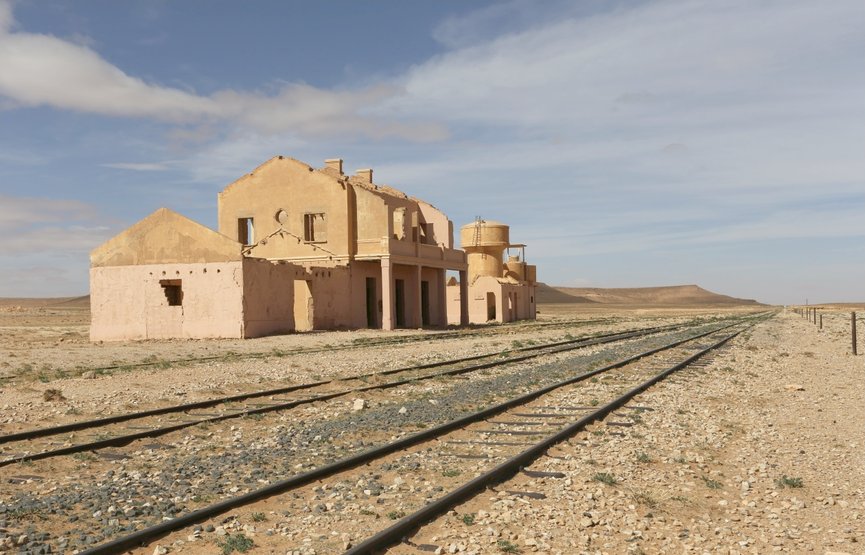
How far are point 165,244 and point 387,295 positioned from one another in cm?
1103

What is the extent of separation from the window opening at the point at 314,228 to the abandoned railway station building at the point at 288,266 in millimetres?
51

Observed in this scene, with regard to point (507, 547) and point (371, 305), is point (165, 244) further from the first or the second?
point (507, 547)

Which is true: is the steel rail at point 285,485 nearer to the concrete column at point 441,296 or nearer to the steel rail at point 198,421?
the steel rail at point 198,421

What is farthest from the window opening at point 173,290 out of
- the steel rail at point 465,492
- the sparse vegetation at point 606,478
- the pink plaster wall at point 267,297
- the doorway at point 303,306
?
the sparse vegetation at point 606,478

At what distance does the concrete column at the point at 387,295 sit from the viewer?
3919cm

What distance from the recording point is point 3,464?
8703 millimetres

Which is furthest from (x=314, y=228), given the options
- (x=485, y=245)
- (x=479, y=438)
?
(x=479, y=438)

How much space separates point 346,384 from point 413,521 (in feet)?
34.5

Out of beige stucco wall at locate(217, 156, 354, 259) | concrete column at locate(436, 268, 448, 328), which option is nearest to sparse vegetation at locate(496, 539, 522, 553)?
beige stucco wall at locate(217, 156, 354, 259)

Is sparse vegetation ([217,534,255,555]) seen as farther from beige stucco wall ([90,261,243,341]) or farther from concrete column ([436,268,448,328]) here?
concrete column ([436,268,448,328])

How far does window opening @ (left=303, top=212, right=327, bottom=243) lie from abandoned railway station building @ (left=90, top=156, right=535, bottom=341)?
51mm

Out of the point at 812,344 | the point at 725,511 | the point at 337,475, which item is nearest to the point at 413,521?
the point at 337,475

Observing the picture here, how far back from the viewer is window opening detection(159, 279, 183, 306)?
32938mm

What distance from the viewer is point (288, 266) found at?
34.8m
